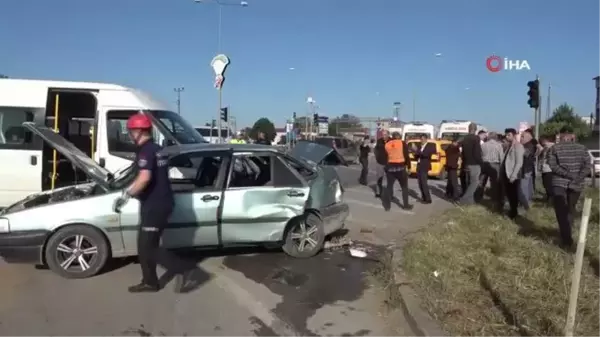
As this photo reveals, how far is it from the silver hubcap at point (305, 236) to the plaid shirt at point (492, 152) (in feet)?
17.6

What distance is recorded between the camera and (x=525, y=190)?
1144cm

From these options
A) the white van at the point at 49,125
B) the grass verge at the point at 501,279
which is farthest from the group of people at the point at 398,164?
the white van at the point at 49,125

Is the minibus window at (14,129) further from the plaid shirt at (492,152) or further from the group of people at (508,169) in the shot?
the plaid shirt at (492,152)

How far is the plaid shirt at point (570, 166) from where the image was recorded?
7.51 metres

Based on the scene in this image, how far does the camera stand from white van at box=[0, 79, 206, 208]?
32.2 feet

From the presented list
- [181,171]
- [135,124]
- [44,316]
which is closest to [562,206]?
[181,171]

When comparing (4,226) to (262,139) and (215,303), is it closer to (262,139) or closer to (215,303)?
(215,303)

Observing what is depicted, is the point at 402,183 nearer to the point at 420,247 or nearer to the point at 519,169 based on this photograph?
the point at 519,169

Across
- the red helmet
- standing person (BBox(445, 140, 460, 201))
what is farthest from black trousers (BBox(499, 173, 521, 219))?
the red helmet

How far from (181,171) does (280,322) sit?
114 inches

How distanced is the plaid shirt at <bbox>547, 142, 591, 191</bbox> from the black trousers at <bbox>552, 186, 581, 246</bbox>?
8 centimetres

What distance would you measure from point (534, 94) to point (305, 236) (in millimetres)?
11620

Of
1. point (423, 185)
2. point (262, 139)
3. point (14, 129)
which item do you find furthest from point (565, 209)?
point (262, 139)

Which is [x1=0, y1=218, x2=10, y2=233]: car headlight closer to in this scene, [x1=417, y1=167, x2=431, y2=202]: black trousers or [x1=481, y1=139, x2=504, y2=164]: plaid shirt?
[x1=481, y1=139, x2=504, y2=164]: plaid shirt
